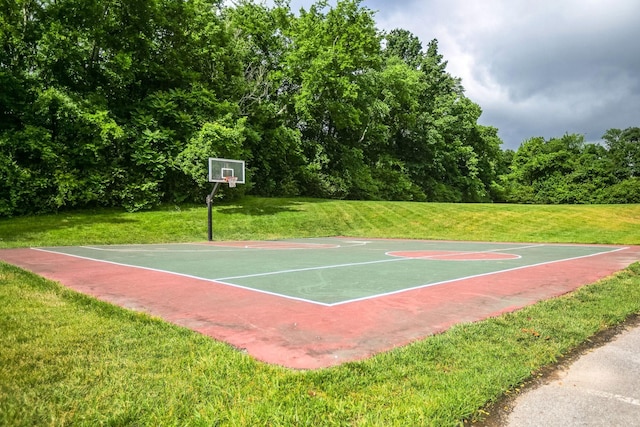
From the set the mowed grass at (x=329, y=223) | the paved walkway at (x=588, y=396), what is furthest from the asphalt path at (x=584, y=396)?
the mowed grass at (x=329, y=223)

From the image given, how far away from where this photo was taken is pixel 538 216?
934 inches

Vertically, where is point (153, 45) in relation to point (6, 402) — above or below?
above

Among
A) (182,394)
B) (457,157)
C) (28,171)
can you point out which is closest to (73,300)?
(182,394)

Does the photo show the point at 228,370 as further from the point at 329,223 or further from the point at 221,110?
the point at 221,110

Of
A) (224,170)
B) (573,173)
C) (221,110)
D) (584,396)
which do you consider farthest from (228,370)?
(573,173)

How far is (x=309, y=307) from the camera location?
210 inches

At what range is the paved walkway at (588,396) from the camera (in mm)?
2713

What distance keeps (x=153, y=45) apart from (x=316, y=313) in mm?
21695

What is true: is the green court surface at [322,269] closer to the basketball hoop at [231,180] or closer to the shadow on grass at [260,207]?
the basketball hoop at [231,180]

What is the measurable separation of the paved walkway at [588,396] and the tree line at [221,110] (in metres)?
19.0

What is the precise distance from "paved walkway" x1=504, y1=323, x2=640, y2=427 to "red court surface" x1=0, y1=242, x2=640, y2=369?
127cm

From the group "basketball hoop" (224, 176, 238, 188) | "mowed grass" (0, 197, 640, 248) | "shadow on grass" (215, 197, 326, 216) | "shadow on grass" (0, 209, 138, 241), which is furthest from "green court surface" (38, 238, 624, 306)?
"shadow on grass" (215, 197, 326, 216)

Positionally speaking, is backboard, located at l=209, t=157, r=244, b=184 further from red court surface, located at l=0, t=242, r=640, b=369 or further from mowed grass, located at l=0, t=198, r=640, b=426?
mowed grass, located at l=0, t=198, r=640, b=426

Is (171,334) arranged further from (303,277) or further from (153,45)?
(153,45)
